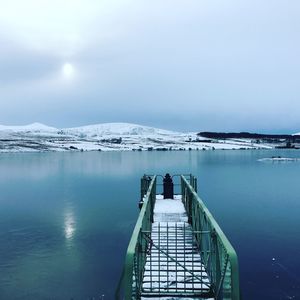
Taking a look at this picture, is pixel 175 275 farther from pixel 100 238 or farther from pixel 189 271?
pixel 100 238

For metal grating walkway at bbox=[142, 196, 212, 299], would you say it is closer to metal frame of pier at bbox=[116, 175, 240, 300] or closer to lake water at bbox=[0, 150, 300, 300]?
metal frame of pier at bbox=[116, 175, 240, 300]

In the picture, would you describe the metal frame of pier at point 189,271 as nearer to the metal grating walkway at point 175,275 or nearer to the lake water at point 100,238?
the metal grating walkway at point 175,275

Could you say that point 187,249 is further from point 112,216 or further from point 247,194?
point 247,194

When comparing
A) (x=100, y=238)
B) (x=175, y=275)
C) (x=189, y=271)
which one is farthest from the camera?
(x=100, y=238)

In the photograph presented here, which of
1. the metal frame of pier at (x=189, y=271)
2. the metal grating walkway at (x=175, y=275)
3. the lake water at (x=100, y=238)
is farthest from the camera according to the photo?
the lake water at (x=100, y=238)

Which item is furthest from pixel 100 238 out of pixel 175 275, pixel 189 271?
pixel 189 271

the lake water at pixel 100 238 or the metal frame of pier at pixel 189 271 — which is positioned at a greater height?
the metal frame of pier at pixel 189 271

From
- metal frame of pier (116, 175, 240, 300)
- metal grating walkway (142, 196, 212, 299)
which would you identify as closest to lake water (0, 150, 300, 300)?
metal grating walkway (142, 196, 212, 299)

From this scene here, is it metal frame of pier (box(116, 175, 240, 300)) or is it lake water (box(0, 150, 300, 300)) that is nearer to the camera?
metal frame of pier (box(116, 175, 240, 300))

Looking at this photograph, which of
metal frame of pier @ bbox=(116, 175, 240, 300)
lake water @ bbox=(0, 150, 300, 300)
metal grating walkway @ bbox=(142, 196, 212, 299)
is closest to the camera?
metal frame of pier @ bbox=(116, 175, 240, 300)

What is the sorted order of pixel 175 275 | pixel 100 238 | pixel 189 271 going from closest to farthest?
pixel 189 271, pixel 175 275, pixel 100 238

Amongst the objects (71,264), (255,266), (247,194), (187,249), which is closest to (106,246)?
(71,264)

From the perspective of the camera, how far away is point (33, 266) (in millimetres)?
18281

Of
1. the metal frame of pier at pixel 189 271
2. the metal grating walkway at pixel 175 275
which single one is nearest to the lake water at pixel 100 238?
the metal grating walkway at pixel 175 275
